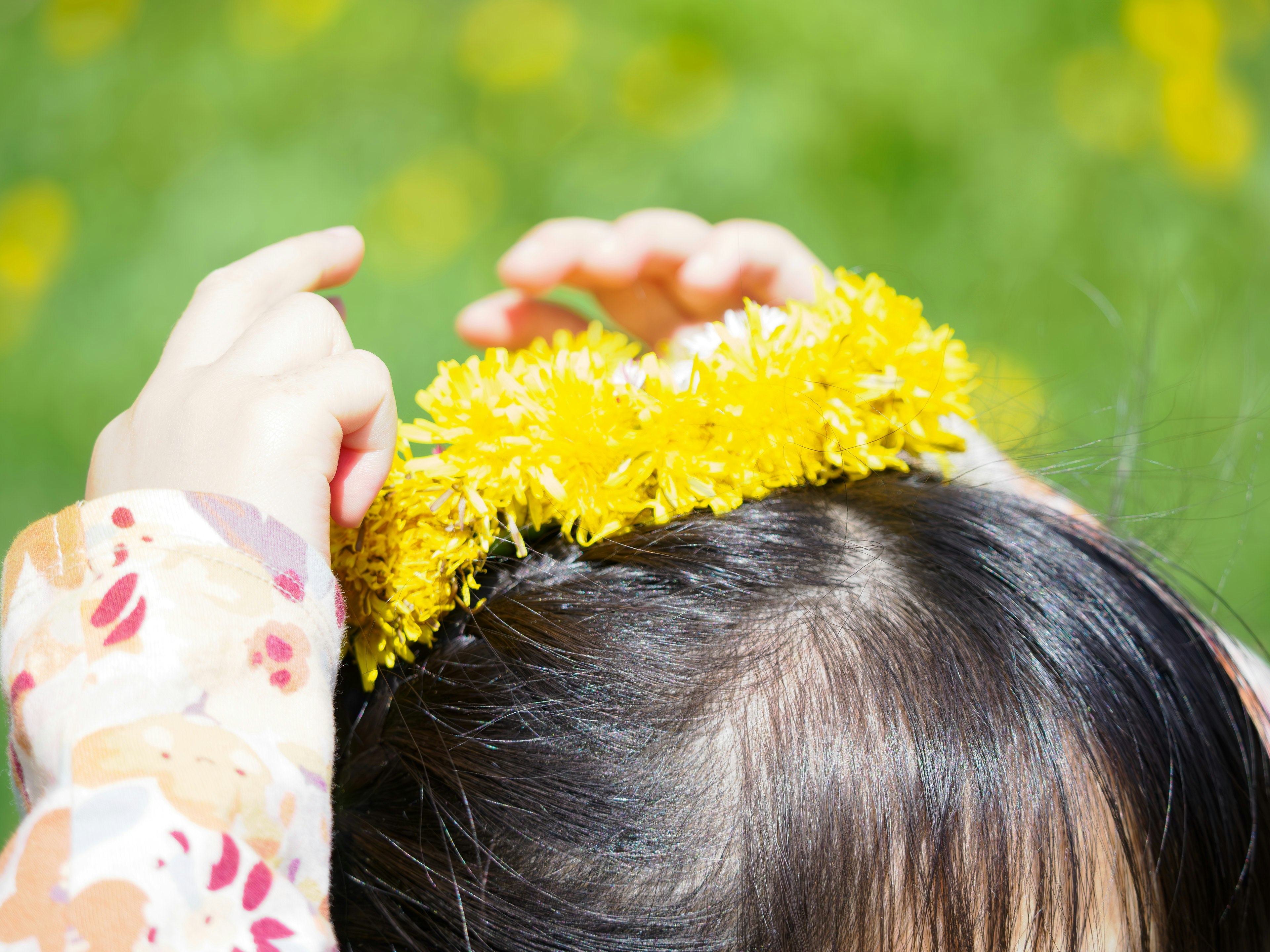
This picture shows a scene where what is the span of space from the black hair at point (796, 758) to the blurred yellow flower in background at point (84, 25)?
2.71 m

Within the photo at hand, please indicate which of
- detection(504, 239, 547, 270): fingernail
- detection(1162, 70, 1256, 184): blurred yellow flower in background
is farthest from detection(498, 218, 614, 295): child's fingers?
detection(1162, 70, 1256, 184): blurred yellow flower in background

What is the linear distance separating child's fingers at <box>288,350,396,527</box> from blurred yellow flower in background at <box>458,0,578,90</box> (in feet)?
7.30

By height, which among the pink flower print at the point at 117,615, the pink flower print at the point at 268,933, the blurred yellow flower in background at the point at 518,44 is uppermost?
the blurred yellow flower in background at the point at 518,44

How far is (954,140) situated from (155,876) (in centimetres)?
268

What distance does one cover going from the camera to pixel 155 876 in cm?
60

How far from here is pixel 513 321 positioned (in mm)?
1338

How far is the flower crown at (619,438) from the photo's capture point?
2.80 feet

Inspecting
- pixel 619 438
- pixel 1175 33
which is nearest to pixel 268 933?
pixel 619 438

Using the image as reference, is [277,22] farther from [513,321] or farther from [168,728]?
[168,728]

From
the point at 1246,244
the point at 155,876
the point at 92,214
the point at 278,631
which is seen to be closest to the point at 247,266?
the point at 278,631

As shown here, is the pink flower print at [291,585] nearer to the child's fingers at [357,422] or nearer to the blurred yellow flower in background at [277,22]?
the child's fingers at [357,422]

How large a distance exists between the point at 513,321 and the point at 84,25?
2.39 m

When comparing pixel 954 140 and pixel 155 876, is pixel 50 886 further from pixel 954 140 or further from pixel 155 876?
pixel 954 140

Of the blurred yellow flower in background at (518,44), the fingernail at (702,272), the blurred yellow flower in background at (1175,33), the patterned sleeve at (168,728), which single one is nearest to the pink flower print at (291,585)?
the patterned sleeve at (168,728)
